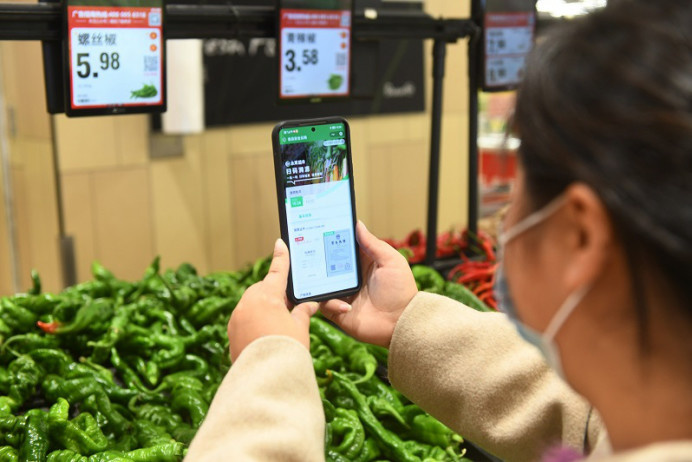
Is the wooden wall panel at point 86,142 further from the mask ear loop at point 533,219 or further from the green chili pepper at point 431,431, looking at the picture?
the mask ear loop at point 533,219

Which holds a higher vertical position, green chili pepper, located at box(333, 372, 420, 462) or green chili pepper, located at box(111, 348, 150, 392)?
green chili pepper, located at box(111, 348, 150, 392)

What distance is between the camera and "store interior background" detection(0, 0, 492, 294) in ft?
14.1

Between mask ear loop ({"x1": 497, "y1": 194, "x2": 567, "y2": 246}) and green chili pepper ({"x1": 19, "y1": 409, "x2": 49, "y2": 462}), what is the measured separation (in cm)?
129

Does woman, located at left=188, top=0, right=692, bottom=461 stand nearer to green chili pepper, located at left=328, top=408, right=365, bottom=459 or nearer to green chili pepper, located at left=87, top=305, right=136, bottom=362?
green chili pepper, located at left=328, top=408, right=365, bottom=459

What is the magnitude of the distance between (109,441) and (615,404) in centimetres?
140

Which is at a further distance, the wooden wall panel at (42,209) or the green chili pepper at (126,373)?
the wooden wall panel at (42,209)

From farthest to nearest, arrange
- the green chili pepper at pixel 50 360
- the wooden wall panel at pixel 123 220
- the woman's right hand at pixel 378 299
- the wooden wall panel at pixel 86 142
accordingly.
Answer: the wooden wall panel at pixel 123 220
the wooden wall panel at pixel 86 142
the green chili pepper at pixel 50 360
the woman's right hand at pixel 378 299

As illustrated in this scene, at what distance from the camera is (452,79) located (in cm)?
578

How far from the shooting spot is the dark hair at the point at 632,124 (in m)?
0.74

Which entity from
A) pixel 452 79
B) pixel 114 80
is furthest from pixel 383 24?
pixel 452 79

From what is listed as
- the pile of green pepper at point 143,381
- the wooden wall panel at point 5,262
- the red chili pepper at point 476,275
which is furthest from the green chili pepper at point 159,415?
the wooden wall panel at point 5,262

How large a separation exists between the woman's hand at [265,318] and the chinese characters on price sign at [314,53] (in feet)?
4.20

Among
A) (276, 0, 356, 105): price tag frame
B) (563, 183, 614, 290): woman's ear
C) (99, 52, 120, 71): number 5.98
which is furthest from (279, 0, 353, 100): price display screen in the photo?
(563, 183, 614, 290): woman's ear

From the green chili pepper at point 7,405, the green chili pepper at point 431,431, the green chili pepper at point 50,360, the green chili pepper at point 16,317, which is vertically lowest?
the green chili pepper at point 431,431
